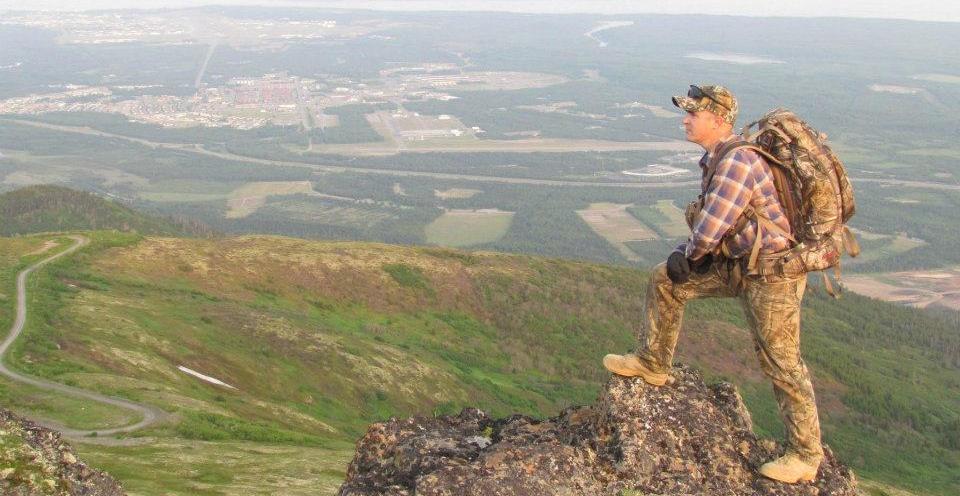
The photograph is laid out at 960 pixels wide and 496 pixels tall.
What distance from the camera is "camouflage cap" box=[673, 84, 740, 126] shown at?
11.9 metres

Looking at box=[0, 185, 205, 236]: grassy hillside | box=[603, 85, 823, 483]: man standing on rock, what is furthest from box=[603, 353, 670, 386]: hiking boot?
box=[0, 185, 205, 236]: grassy hillside

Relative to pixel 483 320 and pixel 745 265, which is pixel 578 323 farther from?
pixel 745 265

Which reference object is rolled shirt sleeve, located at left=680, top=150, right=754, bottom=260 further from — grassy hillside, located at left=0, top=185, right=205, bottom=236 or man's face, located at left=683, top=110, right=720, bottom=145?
grassy hillside, located at left=0, top=185, right=205, bottom=236

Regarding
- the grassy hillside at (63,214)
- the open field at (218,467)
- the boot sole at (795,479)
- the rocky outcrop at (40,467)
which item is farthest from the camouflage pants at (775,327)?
the grassy hillside at (63,214)

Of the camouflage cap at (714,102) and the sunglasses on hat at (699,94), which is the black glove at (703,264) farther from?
the sunglasses on hat at (699,94)

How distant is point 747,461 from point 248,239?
8594 cm

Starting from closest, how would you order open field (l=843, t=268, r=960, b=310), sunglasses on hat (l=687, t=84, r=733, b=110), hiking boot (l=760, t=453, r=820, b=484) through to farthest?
sunglasses on hat (l=687, t=84, r=733, b=110), hiking boot (l=760, t=453, r=820, b=484), open field (l=843, t=268, r=960, b=310)

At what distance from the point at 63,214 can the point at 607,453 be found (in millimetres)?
137797

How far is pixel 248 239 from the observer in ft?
304

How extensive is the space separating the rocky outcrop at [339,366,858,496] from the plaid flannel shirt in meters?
2.98

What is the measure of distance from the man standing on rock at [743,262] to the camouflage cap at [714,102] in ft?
0.05

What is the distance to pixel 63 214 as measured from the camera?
13050 centimetres

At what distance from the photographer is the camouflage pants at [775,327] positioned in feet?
39.5

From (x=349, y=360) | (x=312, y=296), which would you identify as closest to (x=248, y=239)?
(x=312, y=296)
